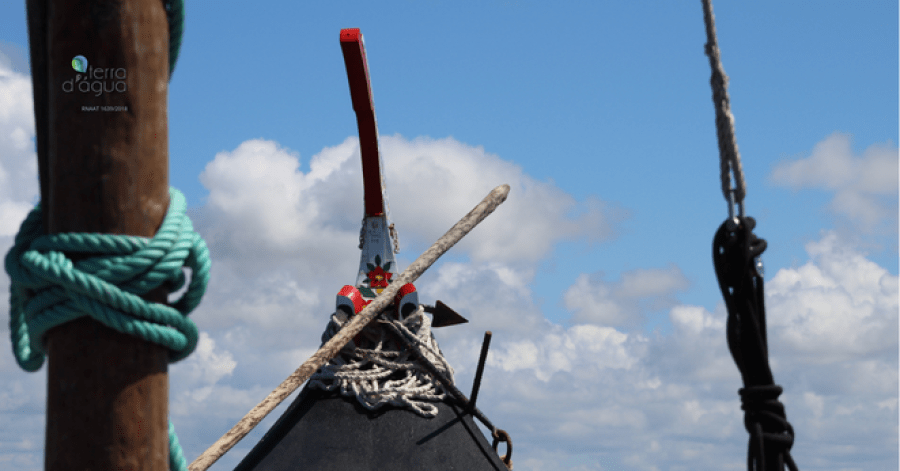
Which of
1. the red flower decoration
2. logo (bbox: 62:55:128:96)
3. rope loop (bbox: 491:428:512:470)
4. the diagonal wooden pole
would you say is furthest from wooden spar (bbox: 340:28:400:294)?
logo (bbox: 62:55:128:96)

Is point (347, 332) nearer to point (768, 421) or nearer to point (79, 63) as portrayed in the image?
point (768, 421)

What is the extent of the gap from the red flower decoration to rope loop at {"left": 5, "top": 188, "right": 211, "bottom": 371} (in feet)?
13.8

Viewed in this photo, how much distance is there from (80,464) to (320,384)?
409 cm

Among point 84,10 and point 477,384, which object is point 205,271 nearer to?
point 84,10

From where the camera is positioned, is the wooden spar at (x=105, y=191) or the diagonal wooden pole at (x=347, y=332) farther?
the diagonal wooden pole at (x=347, y=332)

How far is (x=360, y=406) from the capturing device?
655 centimetres

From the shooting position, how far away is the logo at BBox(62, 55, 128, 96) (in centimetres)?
273

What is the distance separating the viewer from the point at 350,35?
7191mm

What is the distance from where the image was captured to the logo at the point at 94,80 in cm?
273

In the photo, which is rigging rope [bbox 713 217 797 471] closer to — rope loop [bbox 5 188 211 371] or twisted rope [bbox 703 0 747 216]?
twisted rope [bbox 703 0 747 216]

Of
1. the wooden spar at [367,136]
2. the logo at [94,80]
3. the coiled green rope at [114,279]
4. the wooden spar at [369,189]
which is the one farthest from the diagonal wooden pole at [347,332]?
the logo at [94,80]

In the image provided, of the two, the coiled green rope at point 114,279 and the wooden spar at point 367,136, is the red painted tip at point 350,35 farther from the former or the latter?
the coiled green rope at point 114,279

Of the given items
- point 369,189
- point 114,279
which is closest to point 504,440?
point 369,189

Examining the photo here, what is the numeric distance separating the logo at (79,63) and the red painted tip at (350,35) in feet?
14.8
